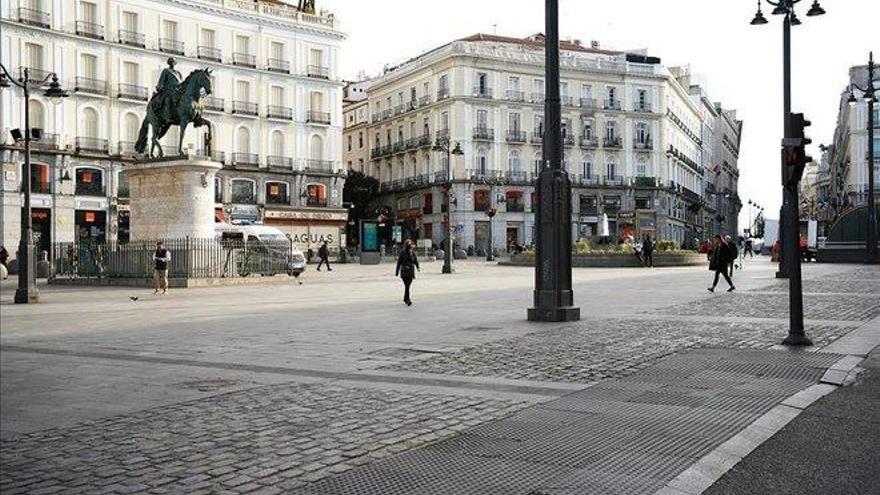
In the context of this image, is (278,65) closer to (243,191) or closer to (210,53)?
(210,53)

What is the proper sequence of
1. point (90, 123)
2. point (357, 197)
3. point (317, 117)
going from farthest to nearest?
point (357, 197) < point (317, 117) < point (90, 123)

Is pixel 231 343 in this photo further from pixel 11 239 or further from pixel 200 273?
pixel 11 239

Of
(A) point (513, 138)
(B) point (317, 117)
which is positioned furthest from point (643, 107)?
(B) point (317, 117)

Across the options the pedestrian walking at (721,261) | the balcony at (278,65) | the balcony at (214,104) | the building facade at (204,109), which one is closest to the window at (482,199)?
the building facade at (204,109)

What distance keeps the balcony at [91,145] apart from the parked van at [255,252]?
23.6m

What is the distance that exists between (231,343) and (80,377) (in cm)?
350

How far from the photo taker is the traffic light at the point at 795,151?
1136 centimetres

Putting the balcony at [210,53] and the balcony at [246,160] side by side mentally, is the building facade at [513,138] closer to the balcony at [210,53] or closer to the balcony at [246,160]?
the balcony at [246,160]

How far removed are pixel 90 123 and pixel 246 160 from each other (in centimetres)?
1157

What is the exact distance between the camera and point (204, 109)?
59.6 meters

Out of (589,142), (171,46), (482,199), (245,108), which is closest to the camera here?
(171,46)

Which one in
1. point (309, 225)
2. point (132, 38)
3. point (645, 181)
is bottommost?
point (309, 225)

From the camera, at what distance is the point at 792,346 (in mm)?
11031

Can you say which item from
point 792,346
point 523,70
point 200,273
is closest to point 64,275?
point 200,273
